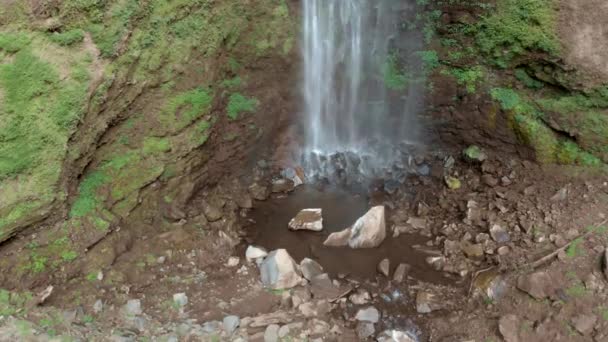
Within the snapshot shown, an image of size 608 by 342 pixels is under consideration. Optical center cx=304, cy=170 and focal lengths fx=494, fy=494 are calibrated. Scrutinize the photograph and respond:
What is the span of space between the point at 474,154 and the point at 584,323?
126 inches

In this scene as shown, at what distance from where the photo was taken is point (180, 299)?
210 inches

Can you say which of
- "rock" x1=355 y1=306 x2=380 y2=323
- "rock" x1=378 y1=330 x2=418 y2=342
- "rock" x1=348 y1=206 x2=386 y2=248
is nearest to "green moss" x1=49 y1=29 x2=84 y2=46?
"rock" x1=348 y1=206 x2=386 y2=248

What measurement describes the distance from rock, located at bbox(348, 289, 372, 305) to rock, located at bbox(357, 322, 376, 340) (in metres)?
0.34

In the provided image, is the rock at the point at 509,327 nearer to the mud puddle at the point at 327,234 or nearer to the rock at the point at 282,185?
the mud puddle at the point at 327,234

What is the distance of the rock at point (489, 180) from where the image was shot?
700 centimetres

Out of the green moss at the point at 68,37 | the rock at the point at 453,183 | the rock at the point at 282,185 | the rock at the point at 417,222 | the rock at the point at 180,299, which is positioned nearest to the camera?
the green moss at the point at 68,37

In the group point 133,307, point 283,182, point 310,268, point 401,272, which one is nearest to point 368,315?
point 401,272

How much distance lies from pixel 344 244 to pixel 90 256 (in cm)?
307

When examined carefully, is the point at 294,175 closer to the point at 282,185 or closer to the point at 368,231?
the point at 282,185

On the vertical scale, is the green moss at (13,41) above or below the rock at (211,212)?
above

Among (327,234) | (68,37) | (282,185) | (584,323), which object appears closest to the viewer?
(584,323)

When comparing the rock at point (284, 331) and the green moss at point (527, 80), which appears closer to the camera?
the rock at point (284, 331)

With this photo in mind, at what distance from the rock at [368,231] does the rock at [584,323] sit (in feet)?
7.95

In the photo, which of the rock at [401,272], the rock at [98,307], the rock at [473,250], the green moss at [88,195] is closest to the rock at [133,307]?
the rock at [98,307]
